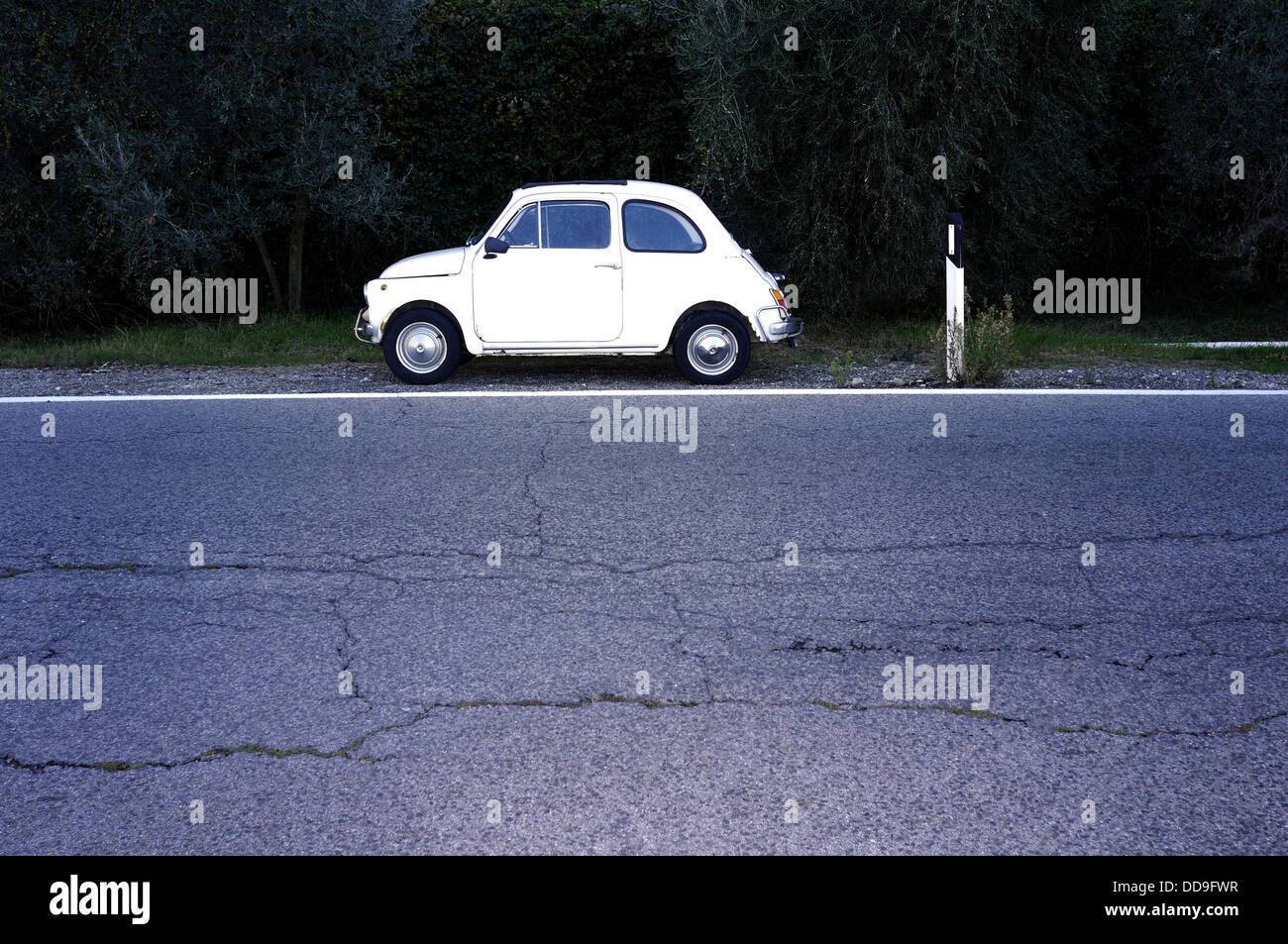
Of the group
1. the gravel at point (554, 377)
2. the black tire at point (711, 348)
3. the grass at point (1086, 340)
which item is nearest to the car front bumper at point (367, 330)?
the gravel at point (554, 377)

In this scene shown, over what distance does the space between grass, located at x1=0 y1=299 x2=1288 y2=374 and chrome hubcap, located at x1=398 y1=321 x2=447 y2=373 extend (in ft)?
5.26

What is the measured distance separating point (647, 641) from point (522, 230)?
6.81 m

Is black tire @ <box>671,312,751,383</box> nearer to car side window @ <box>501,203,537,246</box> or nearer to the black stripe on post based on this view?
car side window @ <box>501,203,537,246</box>

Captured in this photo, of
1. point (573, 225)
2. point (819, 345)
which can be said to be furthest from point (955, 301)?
point (573, 225)

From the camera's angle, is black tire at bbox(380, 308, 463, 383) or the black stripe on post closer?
the black stripe on post

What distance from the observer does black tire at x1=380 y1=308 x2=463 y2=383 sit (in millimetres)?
10930

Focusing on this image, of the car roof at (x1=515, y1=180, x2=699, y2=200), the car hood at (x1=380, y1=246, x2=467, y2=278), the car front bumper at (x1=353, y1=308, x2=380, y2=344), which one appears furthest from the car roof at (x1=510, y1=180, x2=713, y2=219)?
the car front bumper at (x1=353, y1=308, x2=380, y2=344)

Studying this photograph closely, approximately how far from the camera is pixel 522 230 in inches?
428

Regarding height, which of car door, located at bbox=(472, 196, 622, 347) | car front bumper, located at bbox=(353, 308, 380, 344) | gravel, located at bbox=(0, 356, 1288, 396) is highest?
car door, located at bbox=(472, 196, 622, 347)

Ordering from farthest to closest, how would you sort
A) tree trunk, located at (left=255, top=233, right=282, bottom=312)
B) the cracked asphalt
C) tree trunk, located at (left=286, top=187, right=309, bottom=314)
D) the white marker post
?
tree trunk, located at (left=255, top=233, right=282, bottom=312) → tree trunk, located at (left=286, top=187, right=309, bottom=314) → the white marker post → the cracked asphalt

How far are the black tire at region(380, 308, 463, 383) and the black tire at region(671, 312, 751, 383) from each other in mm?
2003

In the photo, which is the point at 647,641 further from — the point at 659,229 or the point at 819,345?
the point at 819,345

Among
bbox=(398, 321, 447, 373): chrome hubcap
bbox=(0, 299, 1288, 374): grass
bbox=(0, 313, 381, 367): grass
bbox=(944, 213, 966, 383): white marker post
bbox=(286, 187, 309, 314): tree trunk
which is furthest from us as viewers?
bbox=(286, 187, 309, 314): tree trunk

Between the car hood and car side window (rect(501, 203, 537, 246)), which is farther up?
car side window (rect(501, 203, 537, 246))
